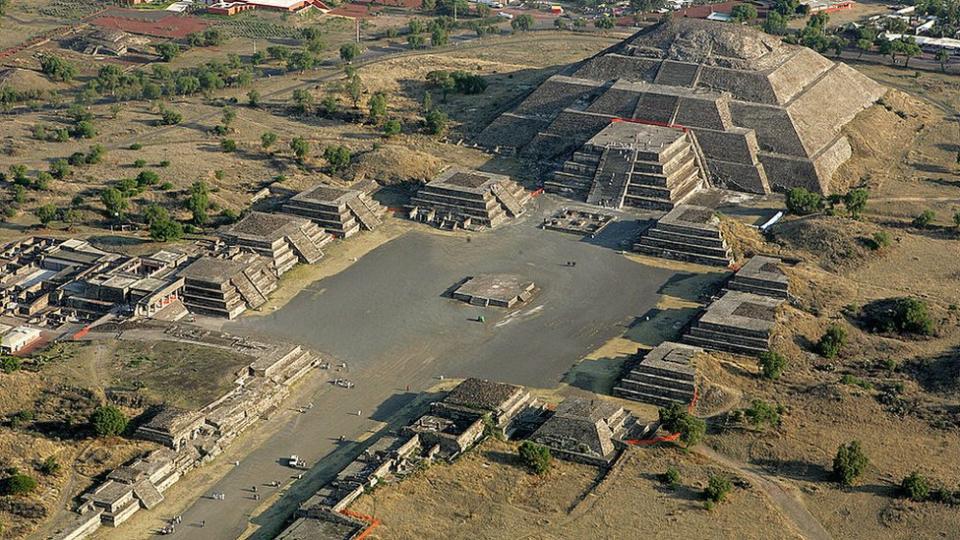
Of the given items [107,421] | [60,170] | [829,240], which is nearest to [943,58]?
[829,240]

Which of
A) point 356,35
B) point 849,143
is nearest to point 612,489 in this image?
point 849,143

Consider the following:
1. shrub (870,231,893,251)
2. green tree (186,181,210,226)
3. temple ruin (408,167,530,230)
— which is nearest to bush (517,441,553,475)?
temple ruin (408,167,530,230)

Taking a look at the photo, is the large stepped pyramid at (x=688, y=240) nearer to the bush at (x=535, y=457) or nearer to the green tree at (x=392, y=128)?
the green tree at (x=392, y=128)

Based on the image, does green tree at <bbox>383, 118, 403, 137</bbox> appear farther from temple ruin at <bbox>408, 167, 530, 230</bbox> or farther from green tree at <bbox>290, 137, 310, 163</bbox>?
temple ruin at <bbox>408, 167, 530, 230</bbox>

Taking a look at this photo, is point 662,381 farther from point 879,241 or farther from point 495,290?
point 879,241

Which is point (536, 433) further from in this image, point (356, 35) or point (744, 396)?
point (356, 35)

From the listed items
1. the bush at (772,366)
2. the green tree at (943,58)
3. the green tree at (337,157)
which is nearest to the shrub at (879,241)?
the bush at (772,366)
